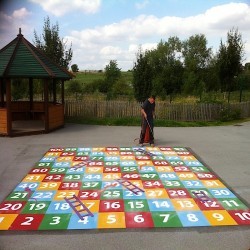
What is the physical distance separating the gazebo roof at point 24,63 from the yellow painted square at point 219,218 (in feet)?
32.3

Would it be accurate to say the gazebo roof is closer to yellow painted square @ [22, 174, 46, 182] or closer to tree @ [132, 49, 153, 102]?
yellow painted square @ [22, 174, 46, 182]

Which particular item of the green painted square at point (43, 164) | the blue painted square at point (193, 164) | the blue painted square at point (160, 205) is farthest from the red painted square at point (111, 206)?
the blue painted square at point (193, 164)

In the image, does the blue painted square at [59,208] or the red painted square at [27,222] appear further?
the blue painted square at [59,208]

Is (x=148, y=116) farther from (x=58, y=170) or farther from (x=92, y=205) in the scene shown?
(x=92, y=205)

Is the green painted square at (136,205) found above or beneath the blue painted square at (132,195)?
beneath

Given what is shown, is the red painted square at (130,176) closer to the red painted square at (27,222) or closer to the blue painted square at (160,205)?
the blue painted square at (160,205)

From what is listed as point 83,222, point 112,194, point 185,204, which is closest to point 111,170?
point 112,194

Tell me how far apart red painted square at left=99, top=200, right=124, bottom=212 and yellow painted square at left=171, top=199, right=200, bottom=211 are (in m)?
1.03

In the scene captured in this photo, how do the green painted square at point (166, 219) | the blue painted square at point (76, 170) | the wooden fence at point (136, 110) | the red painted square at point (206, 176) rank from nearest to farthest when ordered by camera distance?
the green painted square at point (166, 219), the red painted square at point (206, 176), the blue painted square at point (76, 170), the wooden fence at point (136, 110)

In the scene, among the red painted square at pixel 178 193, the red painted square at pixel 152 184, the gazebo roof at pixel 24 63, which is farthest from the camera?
the gazebo roof at pixel 24 63

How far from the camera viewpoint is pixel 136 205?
562cm

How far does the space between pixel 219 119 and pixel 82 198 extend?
14.1 metres

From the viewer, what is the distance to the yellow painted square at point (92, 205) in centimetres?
540

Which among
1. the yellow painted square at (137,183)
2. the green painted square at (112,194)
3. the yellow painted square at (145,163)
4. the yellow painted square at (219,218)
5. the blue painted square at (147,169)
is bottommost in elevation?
the yellow painted square at (219,218)
